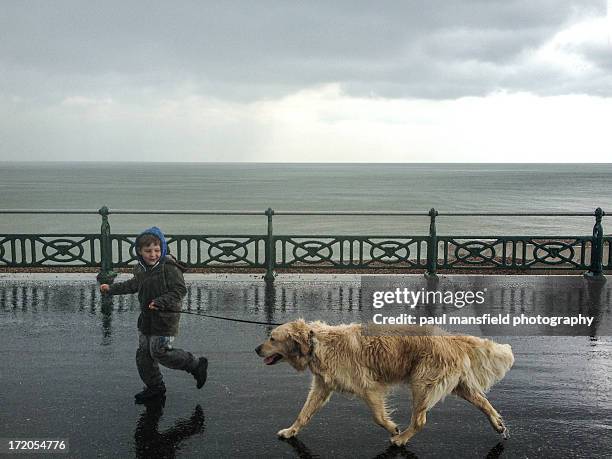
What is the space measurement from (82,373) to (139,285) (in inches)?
51.3

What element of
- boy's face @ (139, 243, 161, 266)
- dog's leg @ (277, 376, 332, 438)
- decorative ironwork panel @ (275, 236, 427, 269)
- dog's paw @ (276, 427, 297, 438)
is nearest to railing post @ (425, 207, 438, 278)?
decorative ironwork panel @ (275, 236, 427, 269)

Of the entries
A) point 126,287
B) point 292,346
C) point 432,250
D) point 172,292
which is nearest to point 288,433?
point 292,346

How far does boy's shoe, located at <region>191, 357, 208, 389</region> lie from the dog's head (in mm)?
1420

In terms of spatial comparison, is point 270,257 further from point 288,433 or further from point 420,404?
point 420,404

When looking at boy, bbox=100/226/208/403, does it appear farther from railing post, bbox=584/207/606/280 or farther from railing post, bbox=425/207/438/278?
railing post, bbox=584/207/606/280

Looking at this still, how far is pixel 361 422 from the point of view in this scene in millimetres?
5840

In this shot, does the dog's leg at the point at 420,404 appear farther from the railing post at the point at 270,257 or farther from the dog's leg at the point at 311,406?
the railing post at the point at 270,257

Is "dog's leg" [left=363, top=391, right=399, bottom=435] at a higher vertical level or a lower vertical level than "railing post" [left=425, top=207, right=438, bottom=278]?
lower

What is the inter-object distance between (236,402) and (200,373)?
0.56 metres

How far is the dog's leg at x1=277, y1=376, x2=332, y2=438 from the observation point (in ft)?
18.0

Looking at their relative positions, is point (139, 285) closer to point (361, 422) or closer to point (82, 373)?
point (82, 373)

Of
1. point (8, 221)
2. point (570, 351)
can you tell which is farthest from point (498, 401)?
point (8, 221)

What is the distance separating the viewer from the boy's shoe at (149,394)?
250 inches

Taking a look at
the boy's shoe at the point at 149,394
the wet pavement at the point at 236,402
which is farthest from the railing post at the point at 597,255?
the boy's shoe at the point at 149,394
